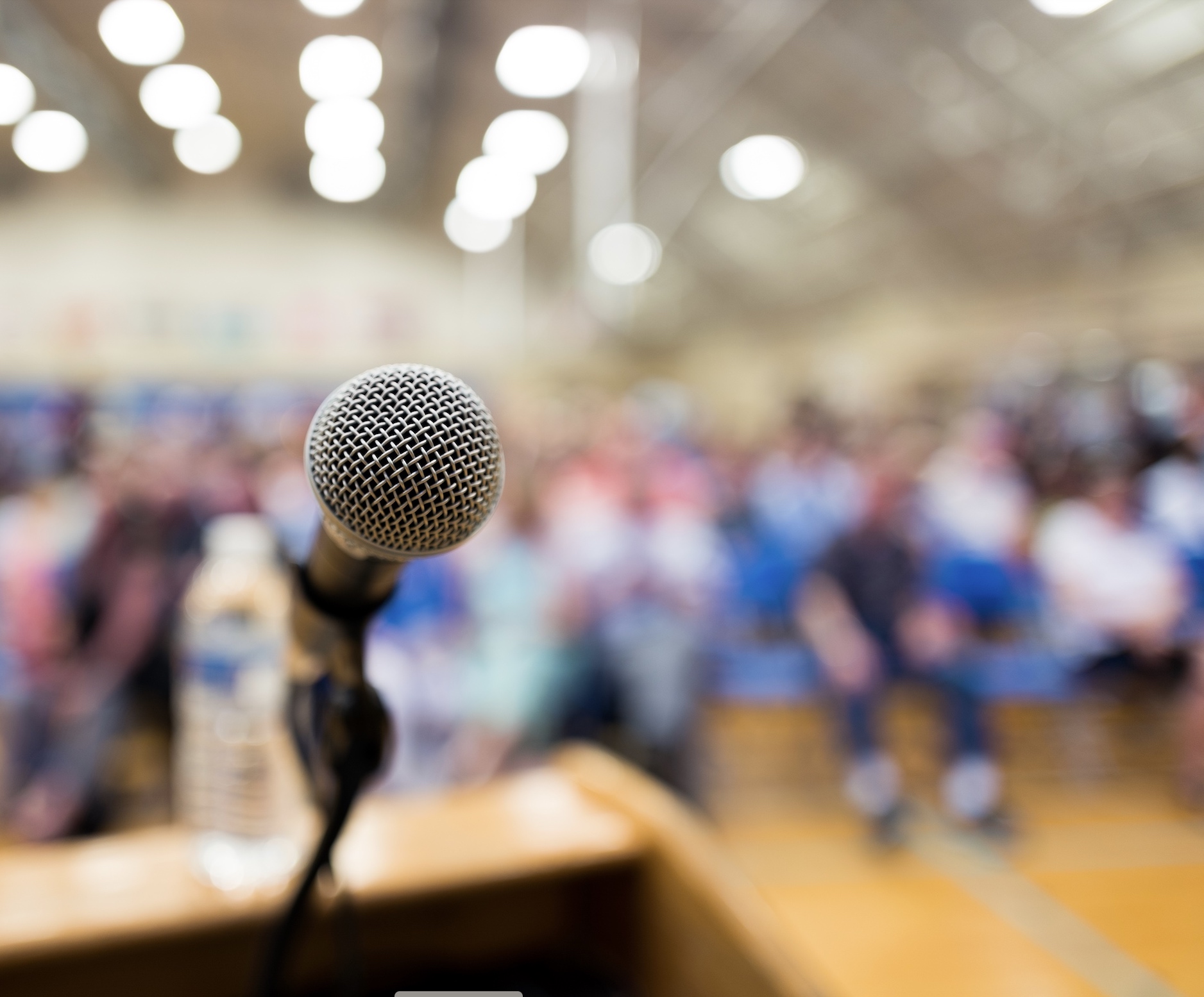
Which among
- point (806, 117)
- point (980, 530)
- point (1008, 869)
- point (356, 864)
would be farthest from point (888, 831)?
point (806, 117)

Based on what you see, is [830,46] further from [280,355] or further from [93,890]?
[93,890]

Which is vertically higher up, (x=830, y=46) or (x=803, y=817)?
(x=830, y=46)

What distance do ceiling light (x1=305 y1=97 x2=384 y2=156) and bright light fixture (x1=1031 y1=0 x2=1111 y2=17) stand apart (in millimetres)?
1265

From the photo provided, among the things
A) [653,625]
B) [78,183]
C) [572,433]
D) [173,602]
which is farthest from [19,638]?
[572,433]

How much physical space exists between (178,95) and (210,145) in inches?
9.0

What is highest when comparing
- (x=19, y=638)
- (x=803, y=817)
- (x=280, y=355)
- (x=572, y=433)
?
(x=280, y=355)

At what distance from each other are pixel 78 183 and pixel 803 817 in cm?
293

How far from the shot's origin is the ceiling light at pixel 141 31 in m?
1.26

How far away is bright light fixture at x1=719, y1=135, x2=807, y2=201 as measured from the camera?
6.37 meters

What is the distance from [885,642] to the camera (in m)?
3.03

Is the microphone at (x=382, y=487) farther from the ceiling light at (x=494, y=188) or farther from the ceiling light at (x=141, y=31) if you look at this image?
the ceiling light at (x=494, y=188)

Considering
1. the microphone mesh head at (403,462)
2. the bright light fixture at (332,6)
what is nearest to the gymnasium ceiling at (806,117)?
the bright light fixture at (332,6)

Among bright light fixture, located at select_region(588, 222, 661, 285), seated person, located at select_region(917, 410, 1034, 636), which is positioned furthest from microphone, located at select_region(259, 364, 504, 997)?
bright light fixture, located at select_region(588, 222, 661, 285)

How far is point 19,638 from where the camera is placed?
8.52 ft
